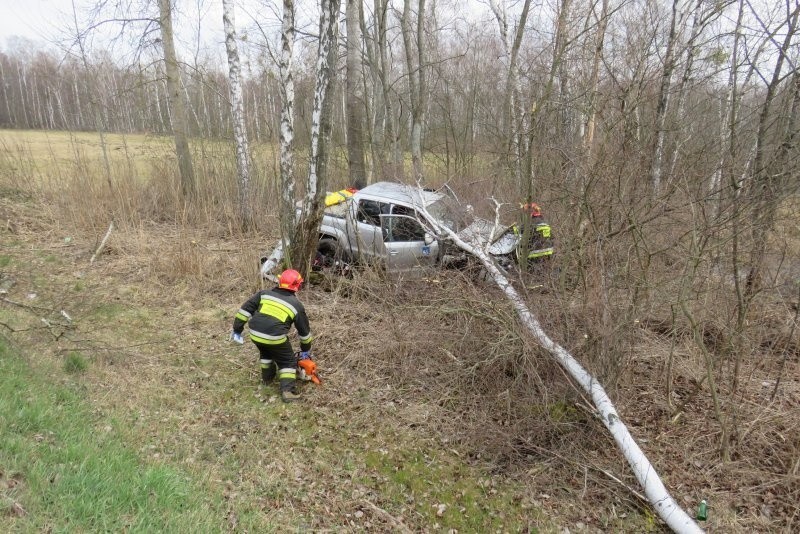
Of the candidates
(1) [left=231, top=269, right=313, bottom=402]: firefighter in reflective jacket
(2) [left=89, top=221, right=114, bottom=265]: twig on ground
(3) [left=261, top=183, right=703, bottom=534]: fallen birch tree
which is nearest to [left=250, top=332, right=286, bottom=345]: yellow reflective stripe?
(1) [left=231, top=269, right=313, bottom=402]: firefighter in reflective jacket

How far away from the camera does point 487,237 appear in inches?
255

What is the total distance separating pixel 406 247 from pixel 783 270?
191 inches

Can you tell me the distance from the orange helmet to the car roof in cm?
233

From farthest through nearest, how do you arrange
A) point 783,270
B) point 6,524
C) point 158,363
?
point 158,363 < point 783,270 < point 6,524

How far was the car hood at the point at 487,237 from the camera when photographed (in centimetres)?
611

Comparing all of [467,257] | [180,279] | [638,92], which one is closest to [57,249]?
[180,279]

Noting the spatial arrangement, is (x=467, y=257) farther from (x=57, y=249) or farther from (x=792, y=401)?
(x=57, y=249)

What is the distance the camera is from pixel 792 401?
4488mm

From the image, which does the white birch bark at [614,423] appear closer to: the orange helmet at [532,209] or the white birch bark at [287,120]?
the orange helmet at [532,209]

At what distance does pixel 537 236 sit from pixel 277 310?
3.34 metres

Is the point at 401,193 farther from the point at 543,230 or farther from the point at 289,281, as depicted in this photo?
the point at 289,281

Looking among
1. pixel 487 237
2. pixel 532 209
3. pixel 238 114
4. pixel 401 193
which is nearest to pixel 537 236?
pixel 532 209

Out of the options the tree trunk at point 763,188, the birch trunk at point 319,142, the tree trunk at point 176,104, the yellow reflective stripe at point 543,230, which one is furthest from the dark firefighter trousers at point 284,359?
the tree trunk at point 176,104

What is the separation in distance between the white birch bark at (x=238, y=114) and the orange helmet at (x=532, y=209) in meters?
7.29
